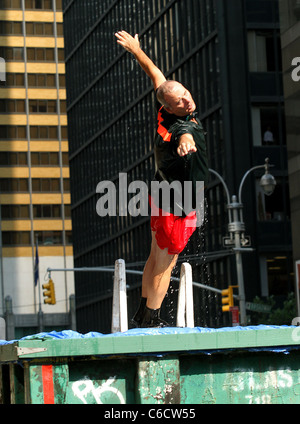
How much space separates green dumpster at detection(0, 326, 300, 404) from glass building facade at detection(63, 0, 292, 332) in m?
34.8

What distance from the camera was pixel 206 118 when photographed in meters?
56.3

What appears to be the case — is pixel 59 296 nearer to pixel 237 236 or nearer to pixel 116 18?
pixel 116 18

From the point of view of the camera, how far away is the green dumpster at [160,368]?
400 cm

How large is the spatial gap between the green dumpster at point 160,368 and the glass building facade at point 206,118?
114ft

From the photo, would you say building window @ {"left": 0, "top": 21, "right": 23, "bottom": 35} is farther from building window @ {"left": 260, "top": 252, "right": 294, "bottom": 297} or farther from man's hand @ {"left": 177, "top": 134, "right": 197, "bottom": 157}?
man's hand @ {"left": 177, "top": 134, "right": 197, "bottom": 157}

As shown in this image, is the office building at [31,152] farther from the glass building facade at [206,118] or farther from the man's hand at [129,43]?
the man's hand at [129,43]

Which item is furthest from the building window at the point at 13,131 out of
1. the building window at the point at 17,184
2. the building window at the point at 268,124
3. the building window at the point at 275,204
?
the building window at the point at 275,204

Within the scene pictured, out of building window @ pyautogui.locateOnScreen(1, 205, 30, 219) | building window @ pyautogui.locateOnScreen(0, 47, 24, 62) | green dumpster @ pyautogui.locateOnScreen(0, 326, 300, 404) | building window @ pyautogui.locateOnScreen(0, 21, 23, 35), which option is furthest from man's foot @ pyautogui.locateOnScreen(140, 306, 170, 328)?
A: building window @ pyautogui.locateOnScreen(0, 21, 23, 35)

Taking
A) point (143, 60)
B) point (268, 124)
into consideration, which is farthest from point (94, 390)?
point (268, 124)

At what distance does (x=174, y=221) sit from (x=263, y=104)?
48424 mm

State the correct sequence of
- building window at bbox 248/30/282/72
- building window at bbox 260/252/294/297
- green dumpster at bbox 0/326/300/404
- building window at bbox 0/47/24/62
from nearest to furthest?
green dumpster at bbox 0/326/300/404, building window at bbox 260/252/294/297, building window at bbox 248/30/282/72, building window at bbox 0/47/24/62

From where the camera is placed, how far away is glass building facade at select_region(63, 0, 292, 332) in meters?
52.6

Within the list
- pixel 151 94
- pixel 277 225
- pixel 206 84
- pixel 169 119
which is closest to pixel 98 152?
pixel 151 94

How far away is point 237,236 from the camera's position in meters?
38.3
